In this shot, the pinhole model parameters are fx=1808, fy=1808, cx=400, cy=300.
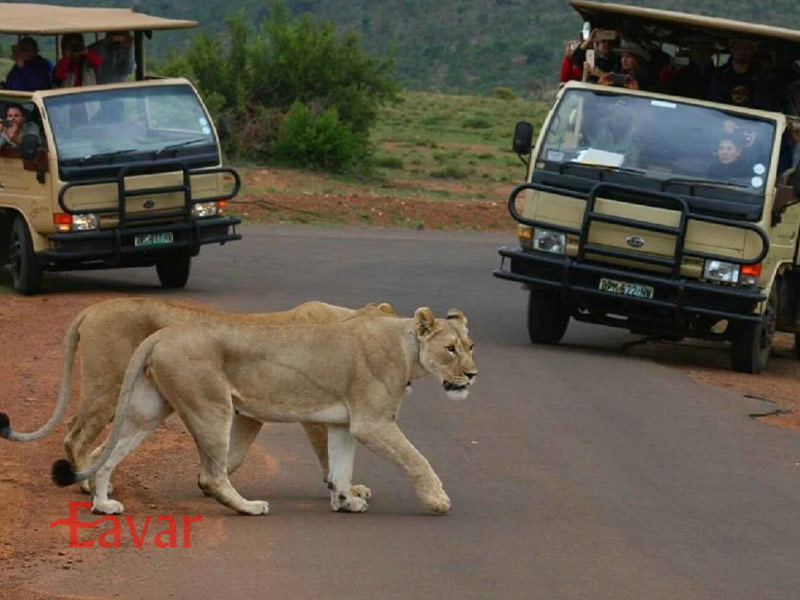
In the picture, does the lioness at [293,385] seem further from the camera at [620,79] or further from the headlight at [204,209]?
the headlight at [204,209]

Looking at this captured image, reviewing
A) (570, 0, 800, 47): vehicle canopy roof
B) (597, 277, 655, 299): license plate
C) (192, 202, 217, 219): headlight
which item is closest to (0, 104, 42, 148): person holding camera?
(192, 202, 217, 219): headlight

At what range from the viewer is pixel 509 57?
69438 millimetres

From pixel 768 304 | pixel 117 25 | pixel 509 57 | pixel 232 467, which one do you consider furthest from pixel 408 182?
pixel 509 57

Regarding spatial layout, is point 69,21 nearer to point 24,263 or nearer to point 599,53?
point 24,263

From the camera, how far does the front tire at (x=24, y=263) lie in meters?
A: 17.0

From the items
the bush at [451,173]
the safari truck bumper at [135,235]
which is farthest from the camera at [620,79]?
the bush at [451,173]

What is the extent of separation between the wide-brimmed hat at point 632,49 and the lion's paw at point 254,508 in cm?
823

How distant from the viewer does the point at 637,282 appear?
14.4m

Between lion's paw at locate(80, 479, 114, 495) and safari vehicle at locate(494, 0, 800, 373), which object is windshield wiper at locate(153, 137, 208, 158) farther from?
lion's paw at locate(80, 479, 114, 495)

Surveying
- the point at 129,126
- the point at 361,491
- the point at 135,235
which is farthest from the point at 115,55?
the point at 361,491

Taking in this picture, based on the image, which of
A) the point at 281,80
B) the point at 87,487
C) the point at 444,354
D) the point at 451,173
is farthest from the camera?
the point at 451,173

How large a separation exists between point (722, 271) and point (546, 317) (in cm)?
180

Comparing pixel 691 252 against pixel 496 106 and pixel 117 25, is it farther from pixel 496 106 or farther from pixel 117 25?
pixel 496 106

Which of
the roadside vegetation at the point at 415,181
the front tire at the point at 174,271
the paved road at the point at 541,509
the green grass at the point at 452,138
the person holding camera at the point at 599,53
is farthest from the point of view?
the green grass at the point at 452,138
